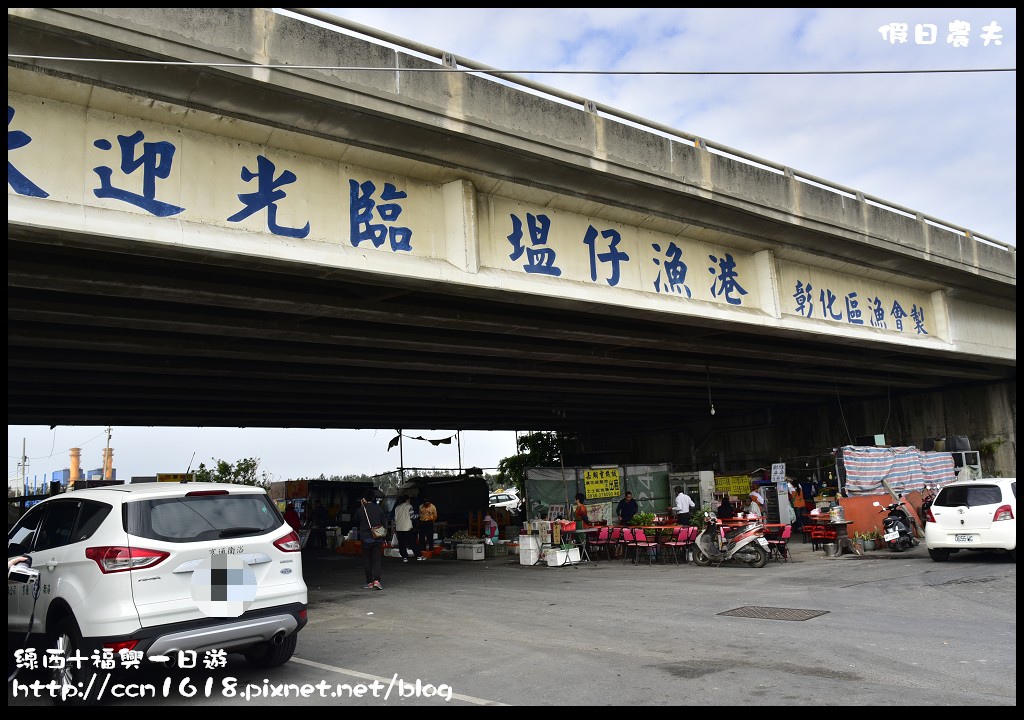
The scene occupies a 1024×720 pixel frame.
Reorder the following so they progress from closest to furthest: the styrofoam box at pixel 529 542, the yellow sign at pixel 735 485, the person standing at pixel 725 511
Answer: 1. the person standing at pixel 725 511
2. the styrofoam box at pixel 529 542
3. the yellow sign at pixel 735 485

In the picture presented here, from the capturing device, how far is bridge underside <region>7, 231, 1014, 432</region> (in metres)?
10.8

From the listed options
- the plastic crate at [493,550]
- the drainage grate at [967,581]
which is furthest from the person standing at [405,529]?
the drainage grate at [967,581]

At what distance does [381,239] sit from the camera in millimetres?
10078

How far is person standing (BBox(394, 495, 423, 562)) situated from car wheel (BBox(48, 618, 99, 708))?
14.3m

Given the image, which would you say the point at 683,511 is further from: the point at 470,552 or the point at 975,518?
the point at 975,518

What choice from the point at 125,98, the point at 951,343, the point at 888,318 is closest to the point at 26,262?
the point at 125,98

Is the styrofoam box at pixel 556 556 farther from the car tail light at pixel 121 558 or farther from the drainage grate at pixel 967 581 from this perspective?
the car tail light at pixel 121 558

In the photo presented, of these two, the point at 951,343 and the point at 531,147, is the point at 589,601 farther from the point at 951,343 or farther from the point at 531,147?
the point at 951,343

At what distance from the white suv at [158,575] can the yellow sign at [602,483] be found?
16.6 meters

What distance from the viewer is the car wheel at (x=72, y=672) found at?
6.12 m

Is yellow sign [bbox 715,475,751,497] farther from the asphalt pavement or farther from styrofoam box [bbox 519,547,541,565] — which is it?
the asphalt pavement

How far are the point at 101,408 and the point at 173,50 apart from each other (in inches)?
649

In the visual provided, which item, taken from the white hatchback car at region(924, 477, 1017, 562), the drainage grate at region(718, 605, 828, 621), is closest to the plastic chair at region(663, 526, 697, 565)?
the white hatchback car at region(924, 477, 1017, 562)

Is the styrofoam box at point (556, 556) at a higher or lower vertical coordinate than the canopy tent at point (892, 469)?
lower
